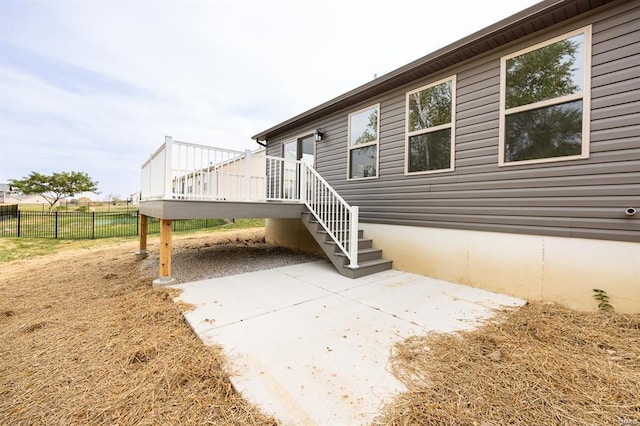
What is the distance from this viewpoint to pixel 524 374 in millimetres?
1943

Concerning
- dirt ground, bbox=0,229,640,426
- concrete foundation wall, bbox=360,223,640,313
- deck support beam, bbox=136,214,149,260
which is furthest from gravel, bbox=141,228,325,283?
concrete foundation wall, bbox=360,223,640,313

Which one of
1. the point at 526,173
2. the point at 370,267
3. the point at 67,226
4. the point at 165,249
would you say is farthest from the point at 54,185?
the point at 526,173

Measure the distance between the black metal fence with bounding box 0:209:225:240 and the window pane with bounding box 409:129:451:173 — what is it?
37.6 ft

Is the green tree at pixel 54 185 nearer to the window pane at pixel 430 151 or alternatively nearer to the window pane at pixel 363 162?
the window pane at pixel 363 162

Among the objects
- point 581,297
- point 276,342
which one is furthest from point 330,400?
point 581,297

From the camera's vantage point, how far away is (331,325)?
9.34ft

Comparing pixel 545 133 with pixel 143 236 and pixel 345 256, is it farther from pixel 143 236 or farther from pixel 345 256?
pixel 143 236

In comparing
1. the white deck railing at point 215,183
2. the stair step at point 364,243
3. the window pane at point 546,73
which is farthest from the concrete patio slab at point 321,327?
the window pane at point 546,73

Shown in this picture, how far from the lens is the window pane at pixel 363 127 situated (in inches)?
230

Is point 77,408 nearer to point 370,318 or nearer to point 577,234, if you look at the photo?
point 370,318

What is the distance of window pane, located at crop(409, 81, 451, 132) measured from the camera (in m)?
4.61

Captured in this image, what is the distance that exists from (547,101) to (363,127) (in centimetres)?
332

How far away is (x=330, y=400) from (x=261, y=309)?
175 centimetres

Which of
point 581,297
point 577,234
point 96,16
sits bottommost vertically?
point 581,297
